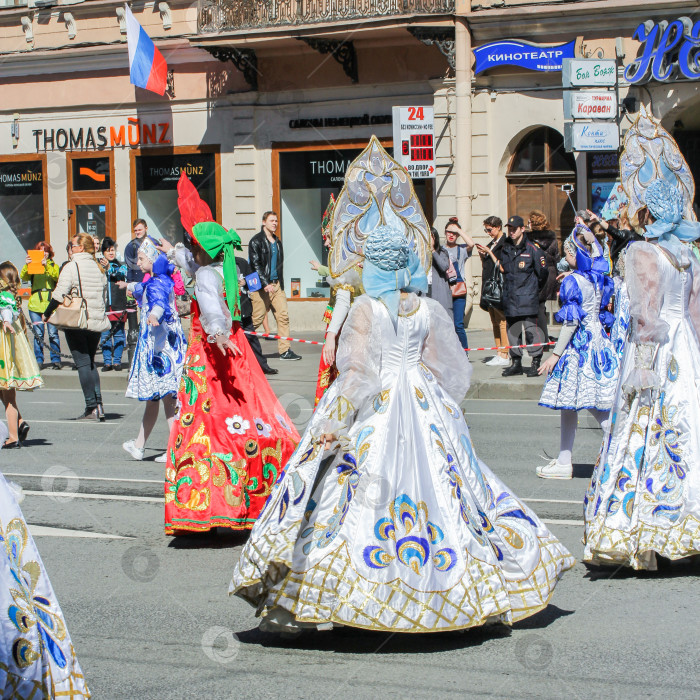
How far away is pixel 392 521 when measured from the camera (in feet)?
16.0

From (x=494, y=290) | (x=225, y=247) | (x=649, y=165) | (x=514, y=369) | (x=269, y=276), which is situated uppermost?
(x=649, y=165)

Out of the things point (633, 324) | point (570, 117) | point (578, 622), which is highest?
point (570, 117)

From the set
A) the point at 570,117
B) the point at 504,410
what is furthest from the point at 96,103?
the point at 504,410

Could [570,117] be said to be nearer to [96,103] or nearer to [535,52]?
[535,52]

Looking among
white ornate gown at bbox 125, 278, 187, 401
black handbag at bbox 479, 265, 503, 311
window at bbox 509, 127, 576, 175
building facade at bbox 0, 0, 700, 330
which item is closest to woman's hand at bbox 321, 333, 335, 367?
white ornate gown at bbox 125, 278, 187, 401

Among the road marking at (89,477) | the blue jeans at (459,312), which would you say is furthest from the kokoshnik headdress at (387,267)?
the blue jeans at (459,312)

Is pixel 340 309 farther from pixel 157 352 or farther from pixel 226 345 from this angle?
pixel 157 352

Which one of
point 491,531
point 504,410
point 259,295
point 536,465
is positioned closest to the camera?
point 491,531

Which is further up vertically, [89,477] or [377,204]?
[377,204]

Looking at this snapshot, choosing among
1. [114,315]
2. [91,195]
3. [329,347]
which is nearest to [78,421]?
[114,315]

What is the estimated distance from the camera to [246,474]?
7078mm

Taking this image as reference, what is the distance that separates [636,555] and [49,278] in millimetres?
14208

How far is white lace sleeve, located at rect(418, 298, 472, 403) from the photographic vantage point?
5449mm

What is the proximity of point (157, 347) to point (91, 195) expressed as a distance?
1434 centimetres
